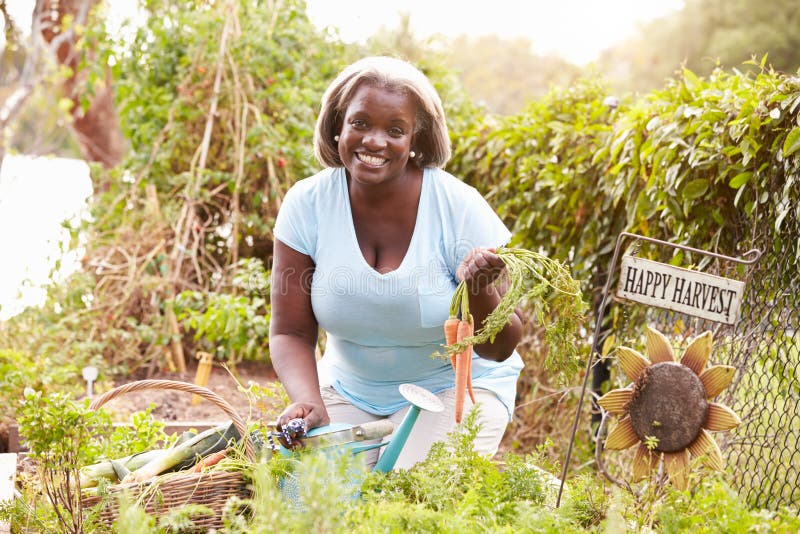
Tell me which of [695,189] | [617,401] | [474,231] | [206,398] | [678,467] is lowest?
[206,398]

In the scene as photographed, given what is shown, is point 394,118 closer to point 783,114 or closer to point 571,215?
point 783,114

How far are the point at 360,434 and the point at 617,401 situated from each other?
1.90 feet

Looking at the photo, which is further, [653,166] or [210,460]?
[653,166]

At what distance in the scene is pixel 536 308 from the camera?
1.81 meters

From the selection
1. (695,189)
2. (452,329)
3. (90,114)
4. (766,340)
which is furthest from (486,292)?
(90,114)

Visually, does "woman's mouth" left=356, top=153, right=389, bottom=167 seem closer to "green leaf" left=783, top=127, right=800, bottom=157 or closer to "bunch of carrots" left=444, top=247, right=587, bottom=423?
"bunch of carrots" left=444, top=247, right=587, bottom=423

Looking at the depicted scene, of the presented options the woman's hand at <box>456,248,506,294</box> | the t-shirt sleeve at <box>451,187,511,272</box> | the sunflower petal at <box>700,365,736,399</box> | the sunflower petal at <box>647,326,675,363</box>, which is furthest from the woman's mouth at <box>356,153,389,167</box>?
the sunflower petal at <box>700,365,736,399</box>

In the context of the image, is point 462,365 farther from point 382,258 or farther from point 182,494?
point 182,494

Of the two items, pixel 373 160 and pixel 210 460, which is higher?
pixel 373 160

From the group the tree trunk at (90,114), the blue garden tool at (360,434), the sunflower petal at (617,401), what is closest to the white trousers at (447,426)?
the blue garden tool at (360,434)

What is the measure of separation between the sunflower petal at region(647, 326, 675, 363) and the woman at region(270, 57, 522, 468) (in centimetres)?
44

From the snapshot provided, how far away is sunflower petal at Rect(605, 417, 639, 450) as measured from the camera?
5.92ft

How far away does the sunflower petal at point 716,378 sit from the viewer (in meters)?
1.73

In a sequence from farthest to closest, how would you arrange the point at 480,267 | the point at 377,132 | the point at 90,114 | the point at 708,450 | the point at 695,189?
the point at 90,114 → the point at 695,189 → the point at 377,132 → the point at 480,267 → the point at 708,450
